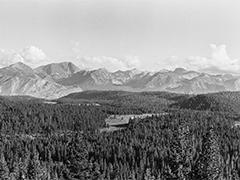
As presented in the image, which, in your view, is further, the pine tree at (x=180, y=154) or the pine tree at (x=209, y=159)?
the pine tree at (x=209, y=159)

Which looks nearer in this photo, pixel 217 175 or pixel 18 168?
pixel 217 175

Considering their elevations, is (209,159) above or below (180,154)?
below

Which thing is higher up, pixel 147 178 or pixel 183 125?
pixel 183 125

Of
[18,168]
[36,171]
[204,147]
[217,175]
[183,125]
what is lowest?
[18,168]

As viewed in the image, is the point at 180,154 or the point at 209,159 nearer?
the point at 180,154

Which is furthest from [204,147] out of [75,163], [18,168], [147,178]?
[18,168]

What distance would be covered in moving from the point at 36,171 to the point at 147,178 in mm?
38530

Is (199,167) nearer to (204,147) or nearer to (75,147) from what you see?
(204,147)

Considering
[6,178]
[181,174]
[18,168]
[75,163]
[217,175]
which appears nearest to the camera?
[181,174]

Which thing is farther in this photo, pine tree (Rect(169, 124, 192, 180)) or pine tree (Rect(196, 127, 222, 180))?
pine tree (Rect(196, 127, 222, 180))

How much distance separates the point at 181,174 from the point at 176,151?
4.88 m

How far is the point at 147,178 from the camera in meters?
117

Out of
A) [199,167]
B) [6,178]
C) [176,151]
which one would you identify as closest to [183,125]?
[176,151]

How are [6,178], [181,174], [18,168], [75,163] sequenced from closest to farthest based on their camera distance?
[181,174]
[75,163]
[6,178]
[18,168]
